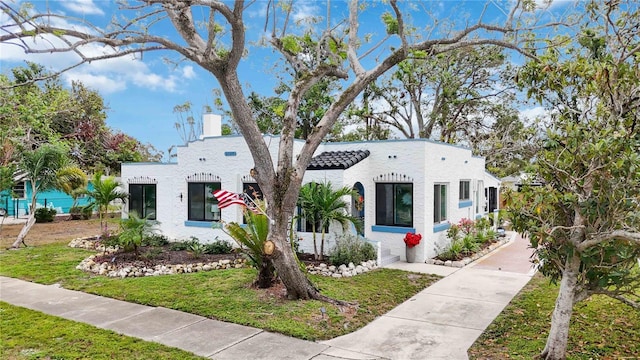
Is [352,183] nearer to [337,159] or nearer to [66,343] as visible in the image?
[337,159]

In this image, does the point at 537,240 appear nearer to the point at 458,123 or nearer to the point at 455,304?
the point at 455,304

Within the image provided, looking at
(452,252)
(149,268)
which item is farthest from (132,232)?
(452,252)

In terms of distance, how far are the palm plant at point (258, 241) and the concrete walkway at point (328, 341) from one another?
6.25 feet

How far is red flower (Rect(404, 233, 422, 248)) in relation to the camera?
13031mm

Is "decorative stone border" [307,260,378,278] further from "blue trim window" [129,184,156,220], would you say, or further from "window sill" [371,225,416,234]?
"blue trim window" [129,184,156,220]

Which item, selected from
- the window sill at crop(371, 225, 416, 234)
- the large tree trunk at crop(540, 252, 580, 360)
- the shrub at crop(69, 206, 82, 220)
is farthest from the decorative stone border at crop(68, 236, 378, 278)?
the shrub at crop(69, 206, 82, 220)

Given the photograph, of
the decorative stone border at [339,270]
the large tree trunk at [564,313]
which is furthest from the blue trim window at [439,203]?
the large tree trunk at [564,313]

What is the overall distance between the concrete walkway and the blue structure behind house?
19.9 m

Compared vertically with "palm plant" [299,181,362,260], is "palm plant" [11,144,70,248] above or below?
above

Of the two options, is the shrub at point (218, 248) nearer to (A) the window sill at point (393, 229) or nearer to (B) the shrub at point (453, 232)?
(A) the window sill at point (393, 229)

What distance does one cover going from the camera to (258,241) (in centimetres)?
912

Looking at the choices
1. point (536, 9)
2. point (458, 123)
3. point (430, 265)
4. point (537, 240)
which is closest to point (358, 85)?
point (536, 9)

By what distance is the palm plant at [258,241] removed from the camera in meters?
9.16

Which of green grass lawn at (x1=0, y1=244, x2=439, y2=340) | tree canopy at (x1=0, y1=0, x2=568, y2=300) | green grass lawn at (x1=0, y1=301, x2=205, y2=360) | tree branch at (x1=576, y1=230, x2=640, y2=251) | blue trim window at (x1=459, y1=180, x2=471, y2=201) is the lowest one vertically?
green grass lawn at (x1=0, y1=301, x2=205, y2=360)
